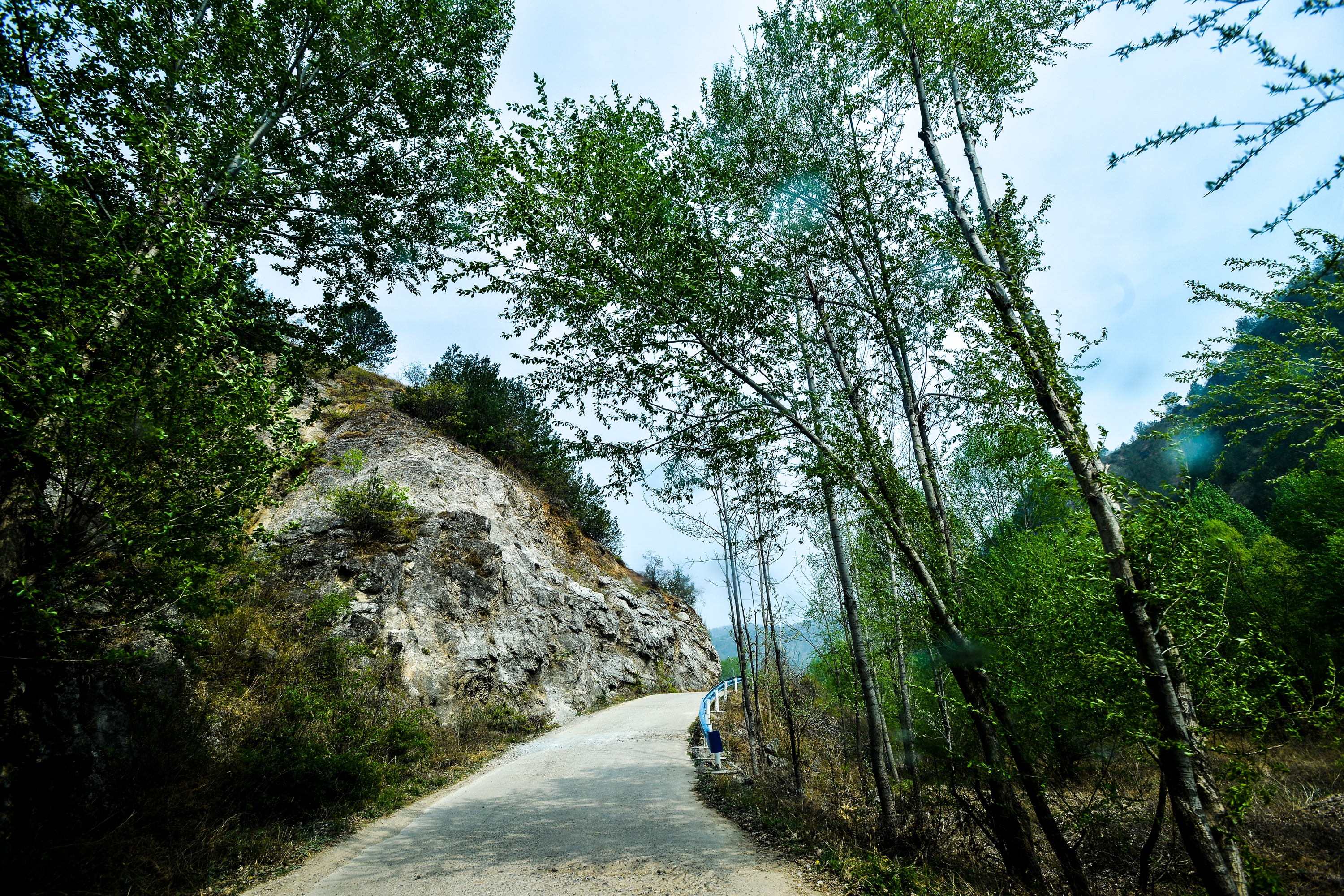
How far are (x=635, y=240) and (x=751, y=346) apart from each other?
2225 millimetres

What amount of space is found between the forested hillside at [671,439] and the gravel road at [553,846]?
2.36ft

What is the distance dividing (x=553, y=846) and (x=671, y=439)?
5520mm

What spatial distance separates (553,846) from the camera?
676 cm

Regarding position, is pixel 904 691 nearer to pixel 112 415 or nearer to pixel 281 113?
pixel 112 415

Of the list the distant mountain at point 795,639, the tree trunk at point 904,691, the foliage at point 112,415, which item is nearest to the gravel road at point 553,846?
the tree trunk at point 904,691

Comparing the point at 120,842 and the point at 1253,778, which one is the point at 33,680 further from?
the point at 1253,778

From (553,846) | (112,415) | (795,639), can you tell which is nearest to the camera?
(112,415)

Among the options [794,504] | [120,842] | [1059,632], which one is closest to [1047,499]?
[794,504]

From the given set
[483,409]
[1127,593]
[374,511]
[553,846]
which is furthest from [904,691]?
[483,409]

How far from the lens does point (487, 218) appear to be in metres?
7.23

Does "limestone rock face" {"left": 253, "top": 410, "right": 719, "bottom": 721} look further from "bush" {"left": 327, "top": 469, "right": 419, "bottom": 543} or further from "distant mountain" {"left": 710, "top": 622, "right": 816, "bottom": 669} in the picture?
"distant mountain" {"left": 710, "top": 622, "right": 816, "bottom": 669}

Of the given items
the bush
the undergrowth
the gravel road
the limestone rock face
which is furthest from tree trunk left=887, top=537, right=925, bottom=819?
the bush

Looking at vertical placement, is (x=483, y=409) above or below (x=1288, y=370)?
above

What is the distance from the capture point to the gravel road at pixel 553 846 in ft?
18.3
